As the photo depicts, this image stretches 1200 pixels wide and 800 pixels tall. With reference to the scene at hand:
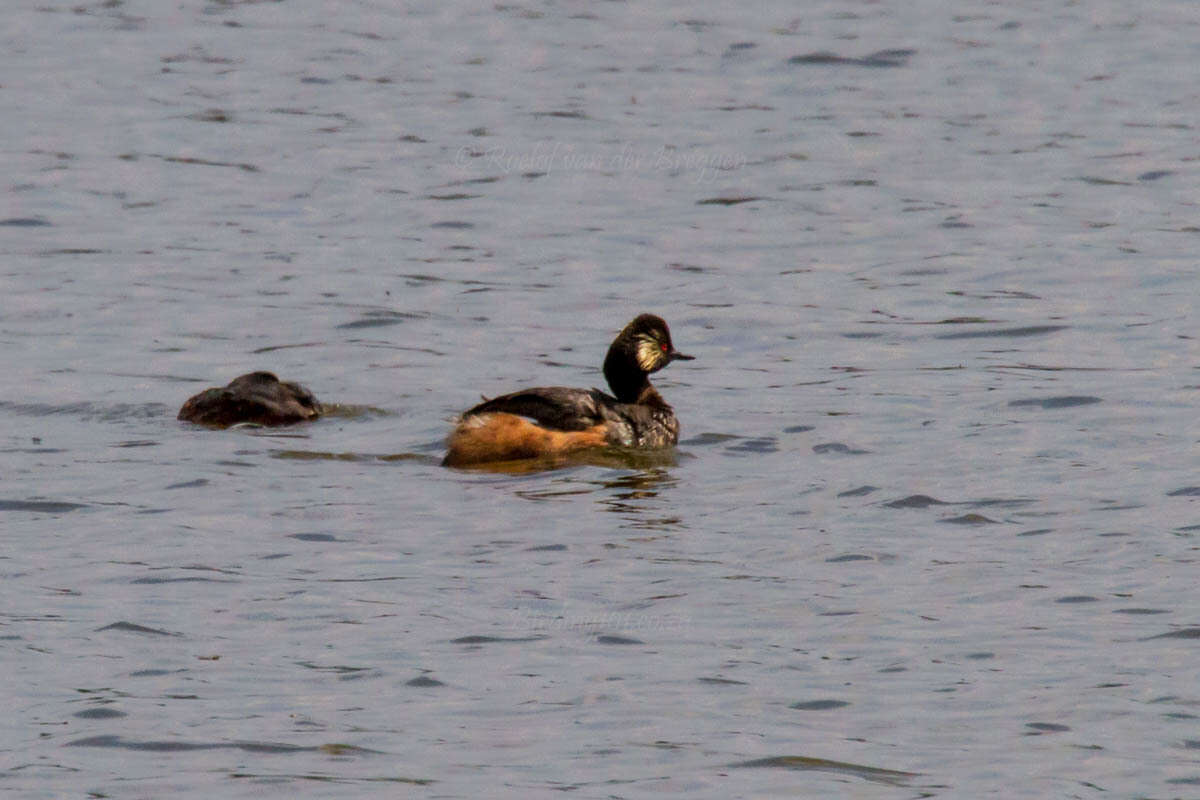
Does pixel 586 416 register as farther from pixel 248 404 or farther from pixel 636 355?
pixel 248 404

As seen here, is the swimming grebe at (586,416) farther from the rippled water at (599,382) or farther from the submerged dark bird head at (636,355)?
the rippled water at (599,382)

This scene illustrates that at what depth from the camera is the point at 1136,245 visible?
2027cm

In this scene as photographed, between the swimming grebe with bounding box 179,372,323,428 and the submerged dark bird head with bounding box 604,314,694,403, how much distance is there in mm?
2105

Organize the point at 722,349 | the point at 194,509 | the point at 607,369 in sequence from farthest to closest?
the point at 722,349 → the point at 607,369 → the point at 194,509

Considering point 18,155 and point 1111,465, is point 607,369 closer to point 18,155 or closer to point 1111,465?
point 1111,465

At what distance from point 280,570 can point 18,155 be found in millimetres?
14255

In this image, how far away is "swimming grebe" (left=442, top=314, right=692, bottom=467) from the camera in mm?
14008

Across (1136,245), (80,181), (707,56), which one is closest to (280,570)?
(1136,245)

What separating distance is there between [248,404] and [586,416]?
212 centimetres

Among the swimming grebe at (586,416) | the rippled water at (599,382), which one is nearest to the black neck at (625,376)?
the swimming grebe at (586,416)

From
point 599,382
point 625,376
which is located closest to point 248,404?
point 625,376

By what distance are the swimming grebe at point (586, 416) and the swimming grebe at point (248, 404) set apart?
1324 millimetres

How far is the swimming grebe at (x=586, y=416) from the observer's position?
46.0 feet

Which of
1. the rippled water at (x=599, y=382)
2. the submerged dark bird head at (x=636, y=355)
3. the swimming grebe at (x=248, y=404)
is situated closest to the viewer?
the rippled water at (x=599, y=382)
